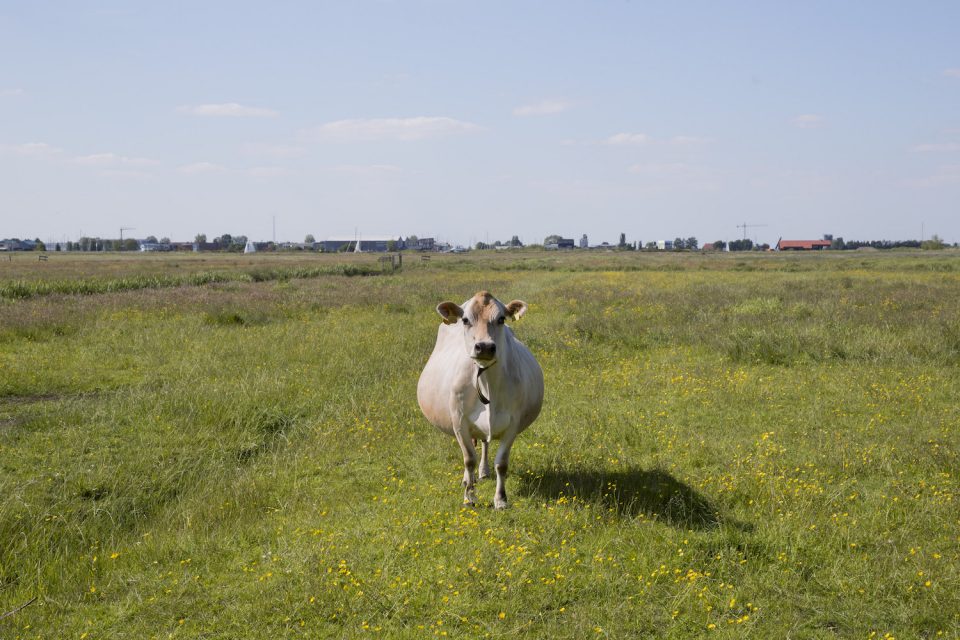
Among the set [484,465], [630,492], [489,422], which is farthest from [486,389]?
[630,492]

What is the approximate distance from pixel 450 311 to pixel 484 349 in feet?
3.22

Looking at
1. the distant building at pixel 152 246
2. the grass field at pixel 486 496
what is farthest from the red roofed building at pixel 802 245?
the grass field at pixel 486 496

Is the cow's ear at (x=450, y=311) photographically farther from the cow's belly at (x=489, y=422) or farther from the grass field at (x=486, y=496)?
the grass field at (x=486, y=496)

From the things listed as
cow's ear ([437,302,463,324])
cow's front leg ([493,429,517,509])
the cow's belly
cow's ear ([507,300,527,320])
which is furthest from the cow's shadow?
cow's ear ([437,302,463,324])

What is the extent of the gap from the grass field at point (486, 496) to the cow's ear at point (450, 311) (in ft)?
6.65

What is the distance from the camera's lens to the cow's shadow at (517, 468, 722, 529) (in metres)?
6.92

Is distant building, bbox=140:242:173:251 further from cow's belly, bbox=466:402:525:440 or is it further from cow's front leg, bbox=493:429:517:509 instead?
cow's front leg, bbox=493:429:517:509

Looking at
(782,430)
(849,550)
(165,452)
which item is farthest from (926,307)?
(165,452)

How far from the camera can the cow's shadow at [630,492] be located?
22.7 feet

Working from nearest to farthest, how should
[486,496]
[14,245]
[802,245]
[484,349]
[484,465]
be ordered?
1. [484,349]
2. [486,496]
3. [484,465]
4. [14,245]
5. [802,245]

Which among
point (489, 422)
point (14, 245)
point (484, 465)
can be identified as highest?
point (14, 245)

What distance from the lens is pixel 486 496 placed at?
7.62 metres

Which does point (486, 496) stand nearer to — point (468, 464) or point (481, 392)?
point (468, 464)

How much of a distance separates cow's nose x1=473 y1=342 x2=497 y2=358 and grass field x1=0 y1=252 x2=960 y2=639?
5.53 ft
